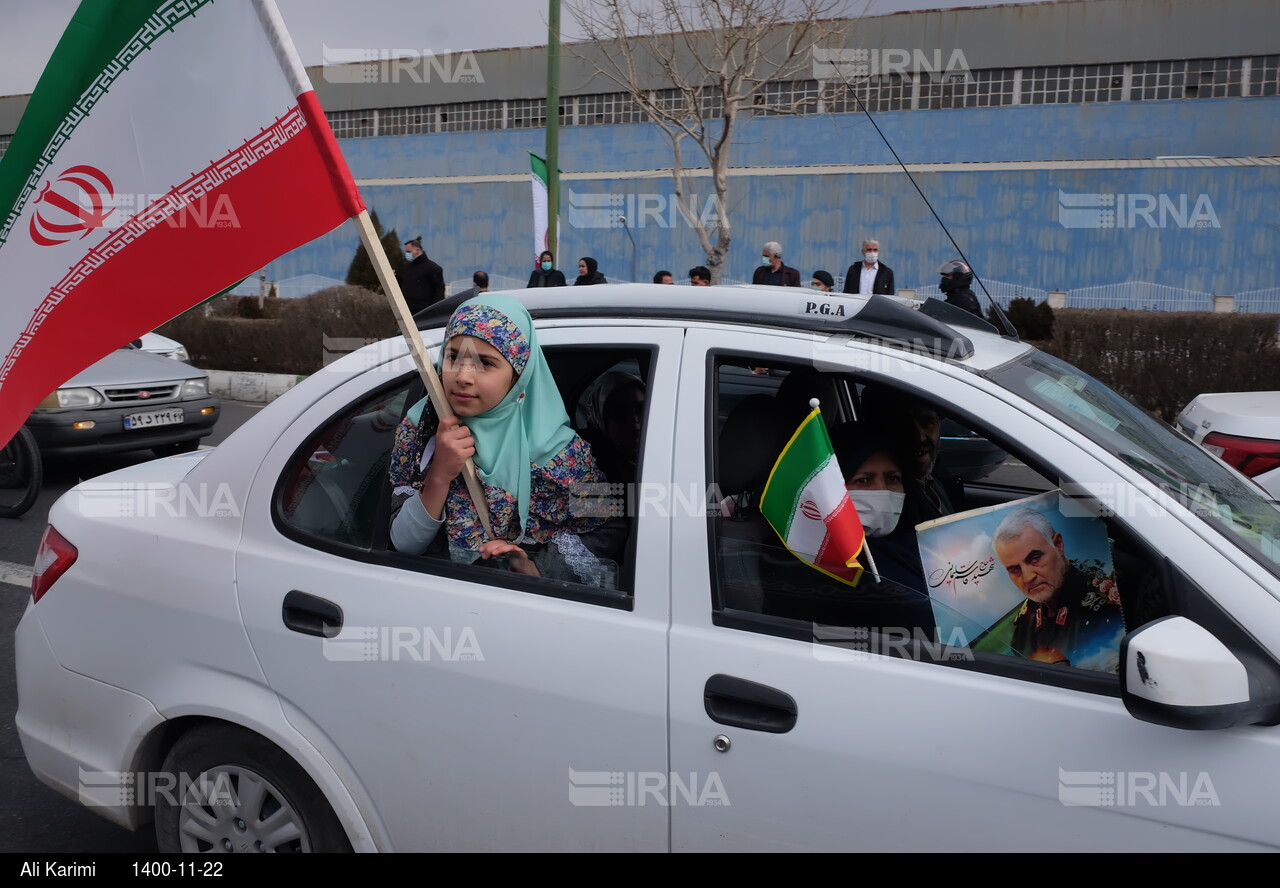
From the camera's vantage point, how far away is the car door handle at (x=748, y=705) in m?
2.00

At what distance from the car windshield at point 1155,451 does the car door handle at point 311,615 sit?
147 centimetres

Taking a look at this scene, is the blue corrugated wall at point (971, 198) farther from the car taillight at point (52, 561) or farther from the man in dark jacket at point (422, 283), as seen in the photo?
the car taillight at point (52, 561)

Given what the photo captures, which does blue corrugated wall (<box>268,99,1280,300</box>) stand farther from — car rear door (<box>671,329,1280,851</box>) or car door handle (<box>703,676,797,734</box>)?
car door handle (<box>703,676,797,734</box>)

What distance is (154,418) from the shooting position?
8250 millimetres

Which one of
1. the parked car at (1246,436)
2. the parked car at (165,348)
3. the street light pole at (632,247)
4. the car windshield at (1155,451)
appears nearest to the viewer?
the car windshield at (1155,451)

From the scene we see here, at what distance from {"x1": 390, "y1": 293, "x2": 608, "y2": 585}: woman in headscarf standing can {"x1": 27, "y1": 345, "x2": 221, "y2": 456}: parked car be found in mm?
5986

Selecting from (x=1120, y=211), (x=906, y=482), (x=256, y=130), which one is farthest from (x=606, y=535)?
(x=1120, y=211)

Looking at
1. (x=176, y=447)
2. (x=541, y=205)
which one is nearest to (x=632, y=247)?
(x=541, y=205)

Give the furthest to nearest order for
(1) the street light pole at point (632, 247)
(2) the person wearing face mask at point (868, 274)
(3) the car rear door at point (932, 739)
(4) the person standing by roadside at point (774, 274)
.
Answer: (1) the street light pole at point (632, 247) < (4) the person standing by roadside at point (774, 274) < (2) the person wearing face mask at point (868, 274) < (3) the car rear door at point (932, 739)

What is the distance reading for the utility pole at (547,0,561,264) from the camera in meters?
14.2

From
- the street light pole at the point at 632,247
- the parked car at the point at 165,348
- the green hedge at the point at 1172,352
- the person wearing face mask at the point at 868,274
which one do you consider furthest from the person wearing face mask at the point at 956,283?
the street light pole at the point at 632,247

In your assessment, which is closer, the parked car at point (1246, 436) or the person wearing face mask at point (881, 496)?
the person wearing face mask at point (881, 496)

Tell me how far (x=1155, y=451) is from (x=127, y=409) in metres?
7.65

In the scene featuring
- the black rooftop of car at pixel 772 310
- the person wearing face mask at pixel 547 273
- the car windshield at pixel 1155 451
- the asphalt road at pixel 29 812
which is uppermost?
the person wearing face mask at pixel 547 273
